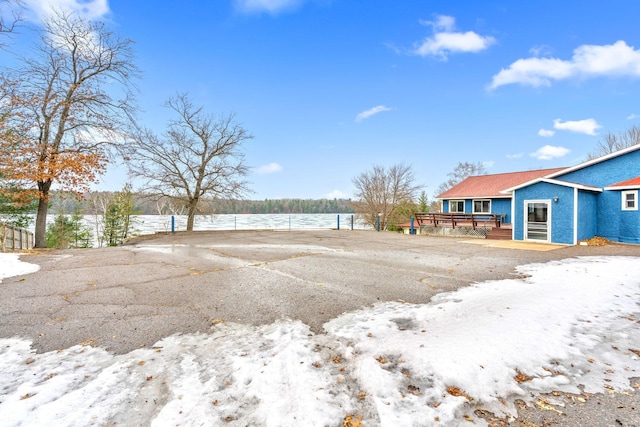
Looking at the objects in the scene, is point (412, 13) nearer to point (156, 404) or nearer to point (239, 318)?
point (239, 318)

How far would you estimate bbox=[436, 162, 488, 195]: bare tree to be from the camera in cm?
3662

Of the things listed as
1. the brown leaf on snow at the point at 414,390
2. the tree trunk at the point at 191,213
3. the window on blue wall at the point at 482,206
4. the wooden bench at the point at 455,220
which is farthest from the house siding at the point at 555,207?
the tree trunk at the point at 191,213

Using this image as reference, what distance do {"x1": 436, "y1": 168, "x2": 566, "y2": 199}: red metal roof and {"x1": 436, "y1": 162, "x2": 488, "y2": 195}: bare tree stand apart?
51.8 ft

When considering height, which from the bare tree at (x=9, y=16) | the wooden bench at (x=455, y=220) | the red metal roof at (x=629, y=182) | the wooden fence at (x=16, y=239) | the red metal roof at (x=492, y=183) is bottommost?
Answer: the wooden fence at (x=16, y=239)

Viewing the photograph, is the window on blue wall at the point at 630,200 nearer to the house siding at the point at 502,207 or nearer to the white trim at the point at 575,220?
the white trim at the point at 575,220

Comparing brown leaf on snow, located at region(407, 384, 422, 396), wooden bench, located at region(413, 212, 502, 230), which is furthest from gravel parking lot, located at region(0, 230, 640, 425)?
wooden bench, located at region(413, 212, 502, 230)

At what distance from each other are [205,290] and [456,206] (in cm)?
2073

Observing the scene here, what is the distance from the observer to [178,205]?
18.0 meters

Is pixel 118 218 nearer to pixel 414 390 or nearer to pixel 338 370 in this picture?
pixel 338 370

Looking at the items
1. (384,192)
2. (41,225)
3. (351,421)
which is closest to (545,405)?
(351,421)

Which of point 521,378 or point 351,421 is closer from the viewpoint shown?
point 351,421

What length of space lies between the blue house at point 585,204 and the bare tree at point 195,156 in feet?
51.2

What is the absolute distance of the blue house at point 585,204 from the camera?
11.1m

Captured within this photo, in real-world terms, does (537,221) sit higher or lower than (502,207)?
lower
